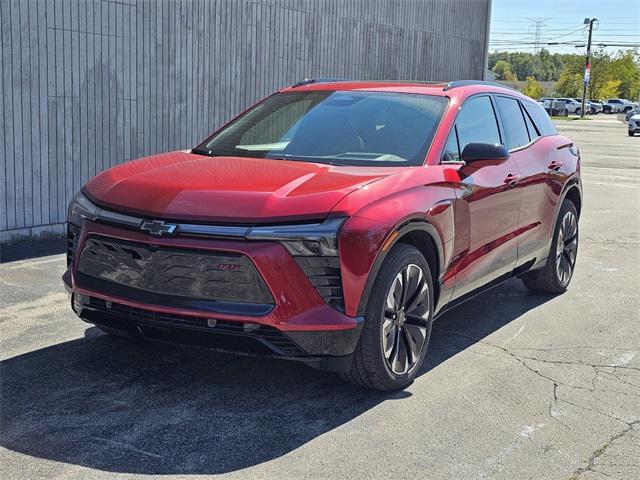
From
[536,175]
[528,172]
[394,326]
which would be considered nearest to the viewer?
[394,326]

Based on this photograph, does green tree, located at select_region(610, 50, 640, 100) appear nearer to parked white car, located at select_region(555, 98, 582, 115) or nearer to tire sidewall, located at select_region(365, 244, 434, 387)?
parked white car, located at select_region(555, 98, 582, 115)

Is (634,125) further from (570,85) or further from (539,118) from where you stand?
(570,85)

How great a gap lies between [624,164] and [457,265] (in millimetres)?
19366

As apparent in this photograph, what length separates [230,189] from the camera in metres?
4.28

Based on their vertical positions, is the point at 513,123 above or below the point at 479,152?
above

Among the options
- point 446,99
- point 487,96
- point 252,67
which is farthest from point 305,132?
point 252,67

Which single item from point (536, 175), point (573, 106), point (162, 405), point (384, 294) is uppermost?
point (536, 175)

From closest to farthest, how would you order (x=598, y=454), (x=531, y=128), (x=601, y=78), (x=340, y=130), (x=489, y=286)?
(x=598, y=454)
(x=340, y=130)
(x=489, y=286)
(x=531, y=128)
(x=601, y=78)

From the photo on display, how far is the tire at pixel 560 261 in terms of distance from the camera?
7125 millimetres

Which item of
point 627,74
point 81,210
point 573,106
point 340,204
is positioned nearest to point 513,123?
point 340,204

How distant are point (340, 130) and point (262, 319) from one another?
1.81m

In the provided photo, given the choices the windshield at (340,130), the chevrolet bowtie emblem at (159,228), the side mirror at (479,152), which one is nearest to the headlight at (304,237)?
the chevrolet bowtie emblem at (159,228)

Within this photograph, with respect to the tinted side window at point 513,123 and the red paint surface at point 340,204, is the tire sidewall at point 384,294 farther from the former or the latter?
the tinted side window at point 513,123

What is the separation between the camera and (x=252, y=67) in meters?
11.9
